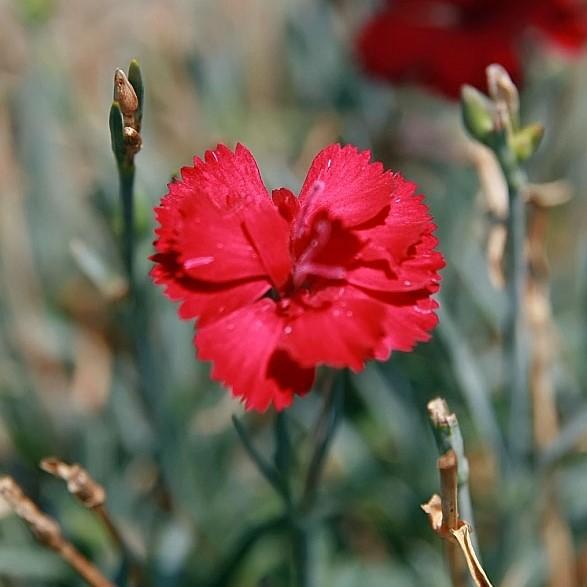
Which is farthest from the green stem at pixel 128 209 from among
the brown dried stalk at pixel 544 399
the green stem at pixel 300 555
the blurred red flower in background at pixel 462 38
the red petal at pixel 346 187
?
the blurred red flower in background at pixel 462 38

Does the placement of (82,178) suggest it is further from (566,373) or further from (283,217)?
(283,217)

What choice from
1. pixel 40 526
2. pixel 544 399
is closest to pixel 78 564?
pixel 40 526

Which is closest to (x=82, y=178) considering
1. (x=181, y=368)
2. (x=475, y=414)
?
(x=181, y=368)

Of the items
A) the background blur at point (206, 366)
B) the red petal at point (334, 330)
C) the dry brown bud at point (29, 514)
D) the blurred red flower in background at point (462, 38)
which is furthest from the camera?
the blurred red flower in background at point (462, 38)

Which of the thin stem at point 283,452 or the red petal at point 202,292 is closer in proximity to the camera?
the red petal at point 202,292

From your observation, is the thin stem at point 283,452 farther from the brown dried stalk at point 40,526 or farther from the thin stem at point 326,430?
the brown dried stalk at point 40,526

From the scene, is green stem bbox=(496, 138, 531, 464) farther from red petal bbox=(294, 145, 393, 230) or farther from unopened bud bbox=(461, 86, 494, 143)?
red petal bbox=(294, 145, 393, 230)
